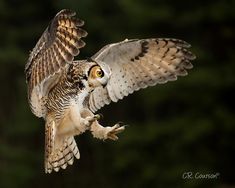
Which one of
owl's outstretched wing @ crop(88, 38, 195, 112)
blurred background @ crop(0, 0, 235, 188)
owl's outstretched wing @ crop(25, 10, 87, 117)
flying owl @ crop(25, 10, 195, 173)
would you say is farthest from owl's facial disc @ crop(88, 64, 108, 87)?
blurred background @ crop(0, 0, 235, 188)

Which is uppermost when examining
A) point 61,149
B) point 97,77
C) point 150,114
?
point 150,114

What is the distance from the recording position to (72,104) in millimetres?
4648

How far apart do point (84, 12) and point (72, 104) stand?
8.55 metres

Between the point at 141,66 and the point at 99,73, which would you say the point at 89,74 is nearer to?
the point at 99,73

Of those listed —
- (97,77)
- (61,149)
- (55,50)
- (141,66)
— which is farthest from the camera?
(141,66)

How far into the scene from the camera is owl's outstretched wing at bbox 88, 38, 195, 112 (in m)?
4.89

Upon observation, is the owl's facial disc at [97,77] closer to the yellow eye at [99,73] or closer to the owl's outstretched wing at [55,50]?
the yellow eye at [99,73]

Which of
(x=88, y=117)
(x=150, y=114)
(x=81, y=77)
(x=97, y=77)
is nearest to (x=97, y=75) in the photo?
(x=97, y=77)

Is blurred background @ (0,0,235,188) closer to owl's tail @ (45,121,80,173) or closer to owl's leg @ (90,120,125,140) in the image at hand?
owl's tail @ (45,121,80,173)

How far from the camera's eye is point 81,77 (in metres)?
4.56

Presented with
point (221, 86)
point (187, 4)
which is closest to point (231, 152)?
point (221, 86)

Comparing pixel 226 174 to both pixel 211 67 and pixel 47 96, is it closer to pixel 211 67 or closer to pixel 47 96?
pixel 211 67

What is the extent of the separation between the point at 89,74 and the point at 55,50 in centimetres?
32

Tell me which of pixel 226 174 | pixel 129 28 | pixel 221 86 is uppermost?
pixel 129 28
